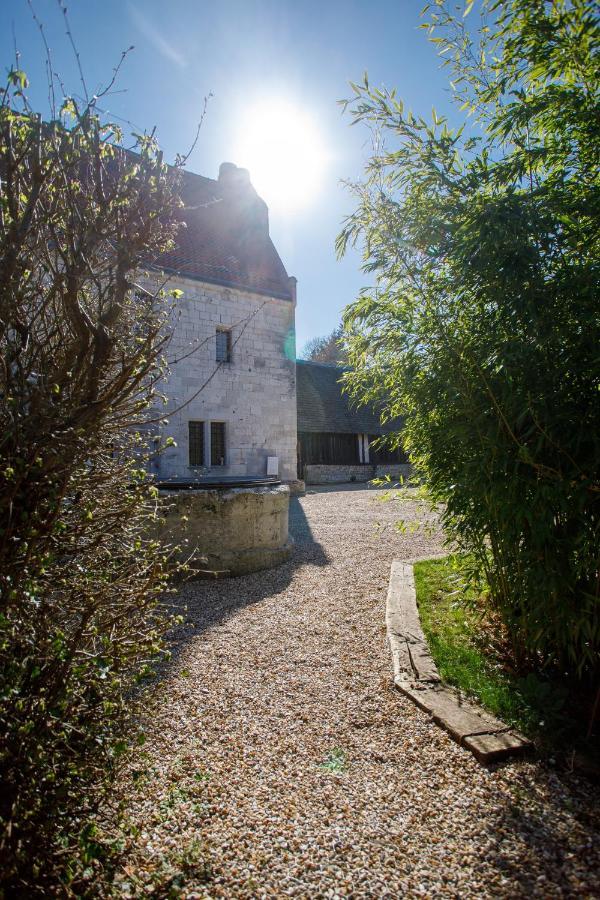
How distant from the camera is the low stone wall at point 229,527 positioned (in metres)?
4.99

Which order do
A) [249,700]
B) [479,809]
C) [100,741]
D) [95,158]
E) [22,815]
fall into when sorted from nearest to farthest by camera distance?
[22,815]
[100,741]
[95,158]
[479,809]
[249,700]

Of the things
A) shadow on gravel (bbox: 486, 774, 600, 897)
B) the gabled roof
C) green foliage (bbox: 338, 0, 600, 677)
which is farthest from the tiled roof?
shadow on gravel (bbox: 486, 774, 600, 897)

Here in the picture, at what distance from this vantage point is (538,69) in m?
2.30

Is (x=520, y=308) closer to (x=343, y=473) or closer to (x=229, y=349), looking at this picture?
(x=229, y=349)

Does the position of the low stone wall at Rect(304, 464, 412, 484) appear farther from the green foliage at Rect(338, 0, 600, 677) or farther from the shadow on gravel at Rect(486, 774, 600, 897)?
the shadow on gravel at Rect(486, 774, 600, 897)

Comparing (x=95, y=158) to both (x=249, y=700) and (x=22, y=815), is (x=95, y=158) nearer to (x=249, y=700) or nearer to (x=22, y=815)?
(x=22, y=815)

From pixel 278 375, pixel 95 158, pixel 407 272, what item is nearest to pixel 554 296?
pixel 407 272

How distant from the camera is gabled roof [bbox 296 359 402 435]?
1875cm

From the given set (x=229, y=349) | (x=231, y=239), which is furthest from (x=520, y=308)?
(x=231, y=239)

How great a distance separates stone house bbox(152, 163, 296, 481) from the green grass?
8430 mm

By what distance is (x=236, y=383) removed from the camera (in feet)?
42.4

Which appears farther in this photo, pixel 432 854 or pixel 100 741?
pixel 432 854

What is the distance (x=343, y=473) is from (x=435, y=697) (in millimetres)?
16704

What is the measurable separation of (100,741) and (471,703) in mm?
1967
